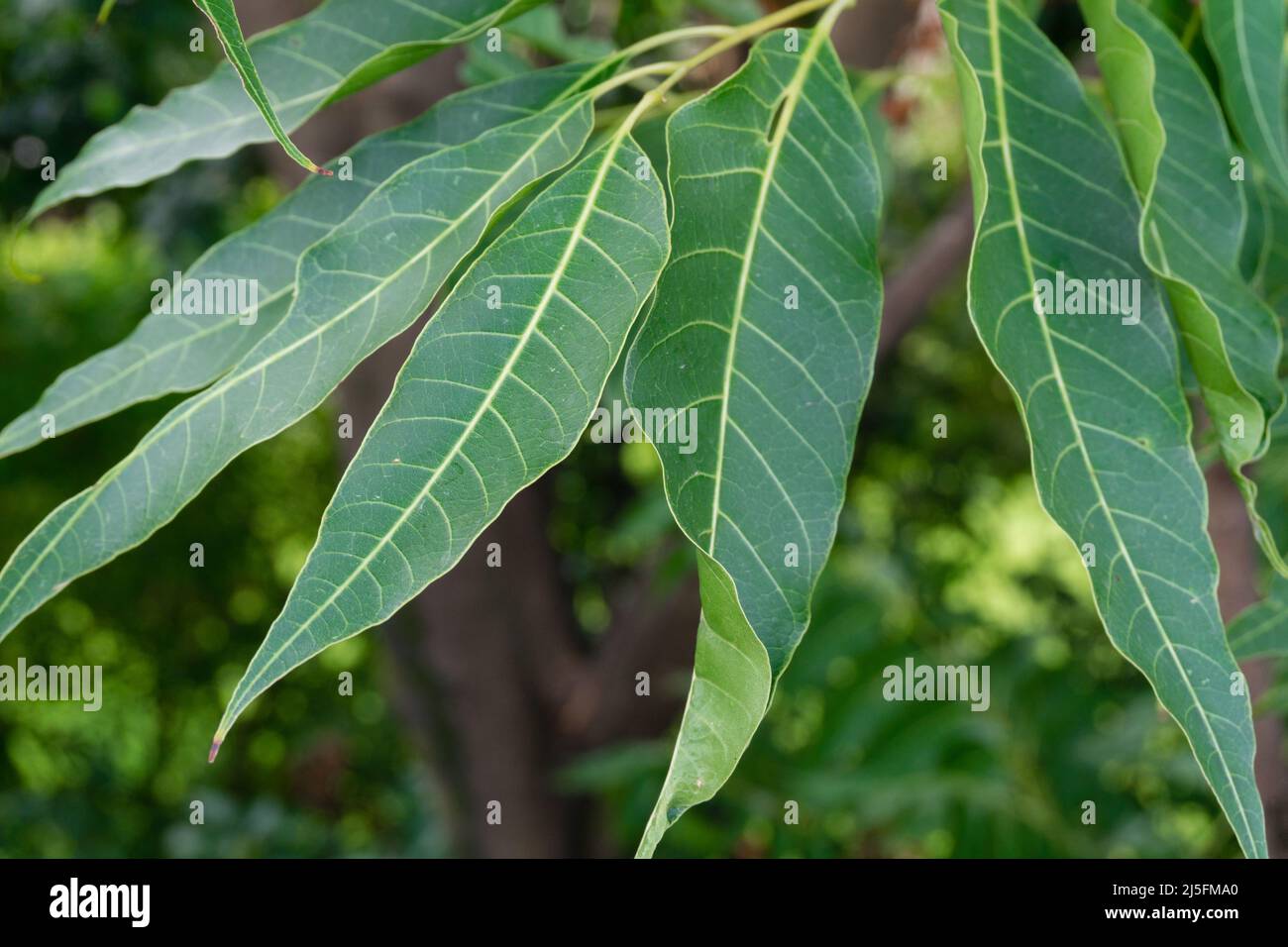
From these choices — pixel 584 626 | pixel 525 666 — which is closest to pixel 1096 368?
pixel 525 666

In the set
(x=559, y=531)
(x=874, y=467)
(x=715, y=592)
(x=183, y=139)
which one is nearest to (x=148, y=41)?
(x=559, y=531)

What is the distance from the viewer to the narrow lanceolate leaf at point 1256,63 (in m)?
0.61

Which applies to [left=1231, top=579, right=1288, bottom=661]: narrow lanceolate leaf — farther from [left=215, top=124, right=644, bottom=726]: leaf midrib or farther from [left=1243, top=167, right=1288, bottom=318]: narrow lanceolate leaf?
[left=215, top=124, right=644, bottom=726]: leaf midrib

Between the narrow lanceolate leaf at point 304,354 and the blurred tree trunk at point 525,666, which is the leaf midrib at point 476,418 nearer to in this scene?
the narrow lanceolate leaf at point 304,354

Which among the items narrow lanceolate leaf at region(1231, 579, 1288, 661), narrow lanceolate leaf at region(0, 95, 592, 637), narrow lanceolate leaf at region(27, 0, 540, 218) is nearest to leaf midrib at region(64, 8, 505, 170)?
narrow lanceolate leaf at region(27, 0, 540, 218)

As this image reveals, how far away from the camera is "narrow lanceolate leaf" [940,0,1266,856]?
471 mm

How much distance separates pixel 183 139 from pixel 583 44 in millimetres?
360

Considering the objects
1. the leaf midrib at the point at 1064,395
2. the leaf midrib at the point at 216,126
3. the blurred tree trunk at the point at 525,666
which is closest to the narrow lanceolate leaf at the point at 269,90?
the leaf midrib at the point at 216,126

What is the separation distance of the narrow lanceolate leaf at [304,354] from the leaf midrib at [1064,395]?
199mm

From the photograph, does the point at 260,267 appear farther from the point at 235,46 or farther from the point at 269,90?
the point at 235,46

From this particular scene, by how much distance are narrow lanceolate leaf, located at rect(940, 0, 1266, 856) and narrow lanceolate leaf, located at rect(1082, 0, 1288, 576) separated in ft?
0.06

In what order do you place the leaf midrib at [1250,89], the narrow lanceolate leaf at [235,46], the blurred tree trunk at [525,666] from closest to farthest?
the narrow lanceolate leaf at [235,46], the leaf midrib at [1250,89], the blurred tree trunk at [525,666]

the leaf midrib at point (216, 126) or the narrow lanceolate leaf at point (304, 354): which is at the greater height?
the leaf midrib at point (216, 126)

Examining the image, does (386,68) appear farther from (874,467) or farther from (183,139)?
(874,467)
